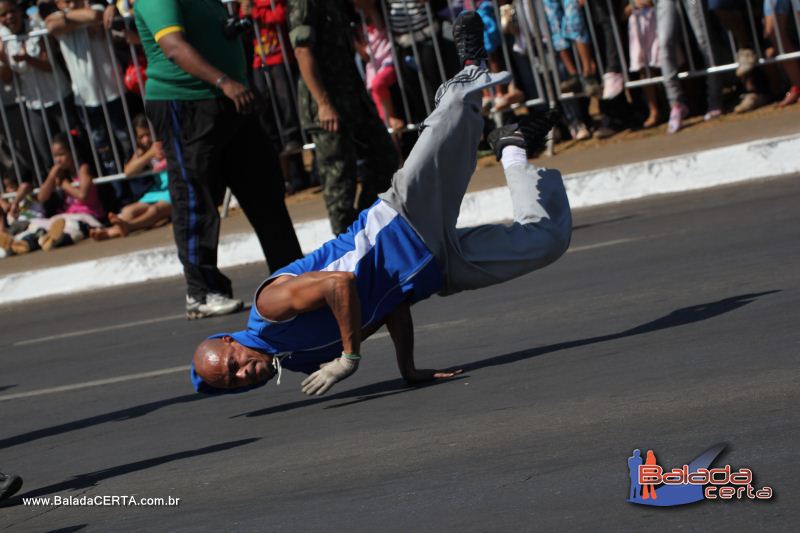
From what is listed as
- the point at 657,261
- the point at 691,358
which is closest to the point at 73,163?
the point at 657,261

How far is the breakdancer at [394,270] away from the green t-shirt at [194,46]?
2631mm

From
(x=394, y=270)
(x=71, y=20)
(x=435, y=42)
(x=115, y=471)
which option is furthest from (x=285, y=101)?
(x=115, y=471)

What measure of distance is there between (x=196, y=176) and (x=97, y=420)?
2.55 metres

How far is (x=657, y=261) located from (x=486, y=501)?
4.09 meters

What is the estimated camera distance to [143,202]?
14.0 m

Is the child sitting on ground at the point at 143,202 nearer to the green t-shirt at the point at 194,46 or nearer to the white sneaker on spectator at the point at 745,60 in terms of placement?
the green t-shirt at the point at 194,46

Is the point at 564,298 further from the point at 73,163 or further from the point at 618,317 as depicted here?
the point at 73,163

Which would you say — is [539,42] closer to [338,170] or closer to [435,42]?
→ [435,42]

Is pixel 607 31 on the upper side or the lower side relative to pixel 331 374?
upper

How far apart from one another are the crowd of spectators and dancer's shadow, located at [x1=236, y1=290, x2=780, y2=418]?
18.7 feet

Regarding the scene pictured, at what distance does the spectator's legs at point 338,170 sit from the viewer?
380 inches

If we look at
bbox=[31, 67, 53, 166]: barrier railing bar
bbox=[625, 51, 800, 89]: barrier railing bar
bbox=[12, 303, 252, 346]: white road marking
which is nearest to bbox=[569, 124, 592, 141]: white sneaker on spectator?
bbox=[625, 51, 800, 89]: barrier railing bar

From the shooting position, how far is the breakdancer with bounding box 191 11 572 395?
6.13 metres

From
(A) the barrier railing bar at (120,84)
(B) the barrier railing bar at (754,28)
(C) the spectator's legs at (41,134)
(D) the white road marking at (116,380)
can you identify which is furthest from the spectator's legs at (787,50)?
(C) the spectator's legs at (41,134)
